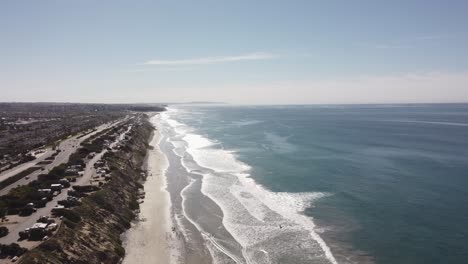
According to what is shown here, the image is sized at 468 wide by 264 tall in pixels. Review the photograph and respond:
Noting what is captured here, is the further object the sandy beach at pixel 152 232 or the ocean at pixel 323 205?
the ocean at pixel 323 205

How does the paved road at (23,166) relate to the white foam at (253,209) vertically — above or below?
above

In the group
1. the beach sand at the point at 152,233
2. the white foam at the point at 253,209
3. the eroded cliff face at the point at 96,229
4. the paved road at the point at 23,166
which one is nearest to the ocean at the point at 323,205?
the white foam at the point at 253,209

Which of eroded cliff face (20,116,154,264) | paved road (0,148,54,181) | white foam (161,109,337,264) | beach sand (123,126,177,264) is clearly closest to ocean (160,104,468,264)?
white foam (161,109,337,264)

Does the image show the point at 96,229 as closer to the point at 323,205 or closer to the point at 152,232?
the point at 152,232

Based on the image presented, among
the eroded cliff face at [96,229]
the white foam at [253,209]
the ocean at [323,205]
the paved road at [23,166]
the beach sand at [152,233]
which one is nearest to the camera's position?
the eroded cliff face at [96,229]

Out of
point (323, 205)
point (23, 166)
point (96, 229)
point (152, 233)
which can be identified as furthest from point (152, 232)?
point (23, 166)

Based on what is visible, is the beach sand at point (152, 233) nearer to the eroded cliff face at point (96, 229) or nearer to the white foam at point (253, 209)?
the eroded cliff face at point (96, 229)

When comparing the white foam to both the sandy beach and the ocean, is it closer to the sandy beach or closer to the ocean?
the ocean

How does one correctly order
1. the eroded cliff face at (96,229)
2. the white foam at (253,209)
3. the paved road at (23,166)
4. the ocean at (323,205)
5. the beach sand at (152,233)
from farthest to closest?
the paved road at (23,166) < the white foam at (253,209) < the ocean at (323,205) < the beach sand at (152,233) < the eroded cliff face at (96,229)
